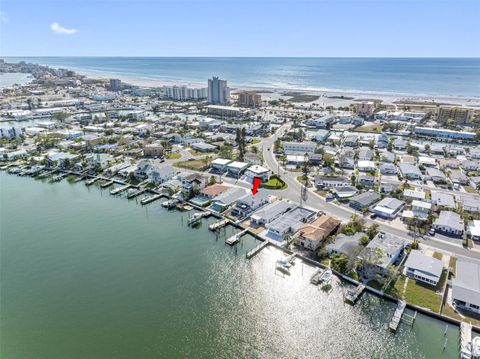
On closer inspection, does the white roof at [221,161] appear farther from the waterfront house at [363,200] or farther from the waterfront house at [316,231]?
the waterfront house at [316,231]

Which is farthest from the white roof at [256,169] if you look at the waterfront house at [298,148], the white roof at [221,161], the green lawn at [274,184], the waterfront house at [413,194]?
the waterfront house at [413,194]

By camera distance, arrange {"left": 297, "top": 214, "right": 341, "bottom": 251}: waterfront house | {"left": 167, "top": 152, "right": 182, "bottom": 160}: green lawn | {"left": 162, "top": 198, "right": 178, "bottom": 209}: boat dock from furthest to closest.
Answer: {"left": 167, "top": 152, "right": 182, "bottom": 160}: green lawn, {"left": 162, "top": 198, "right": 178, "bottom": 209}: boat dock, {"left": 297, "top": 214, "right": 341, "bottom": 251}: waterfront house

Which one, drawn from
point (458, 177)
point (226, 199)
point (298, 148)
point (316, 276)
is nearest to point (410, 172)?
point (458, 177)

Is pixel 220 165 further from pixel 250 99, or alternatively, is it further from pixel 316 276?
pixel 250 99

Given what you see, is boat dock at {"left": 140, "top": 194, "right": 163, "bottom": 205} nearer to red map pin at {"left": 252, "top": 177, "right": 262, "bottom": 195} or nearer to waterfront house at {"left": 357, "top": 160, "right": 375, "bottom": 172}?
red map pin at {"left": 252, "top": 177, "right": 262, "bottom": 195}

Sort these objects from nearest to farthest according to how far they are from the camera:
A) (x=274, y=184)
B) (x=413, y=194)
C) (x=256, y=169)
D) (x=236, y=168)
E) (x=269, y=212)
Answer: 1. (x=269, y=212)
2. (x=413, y=194)
3. (x=274, y=184)
4. (x=256, y=169)
5. (x=236, y=168)

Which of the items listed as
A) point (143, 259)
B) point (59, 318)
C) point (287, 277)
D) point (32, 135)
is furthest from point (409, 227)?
point (32, 135)

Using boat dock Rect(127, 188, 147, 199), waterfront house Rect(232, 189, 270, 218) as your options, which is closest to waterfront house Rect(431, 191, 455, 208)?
waterfront house Rect(232, 189, 270, 218)
